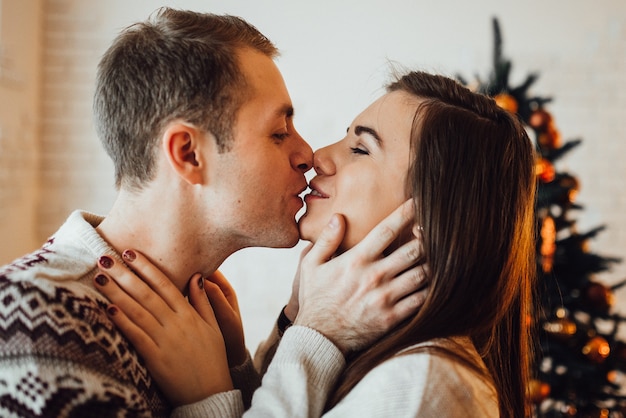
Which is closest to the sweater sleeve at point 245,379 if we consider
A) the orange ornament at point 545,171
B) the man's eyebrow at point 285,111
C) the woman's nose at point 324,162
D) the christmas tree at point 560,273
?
the woman's nose at point 324,162

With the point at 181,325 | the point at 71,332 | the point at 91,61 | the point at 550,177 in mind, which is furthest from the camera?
the point at 91,61

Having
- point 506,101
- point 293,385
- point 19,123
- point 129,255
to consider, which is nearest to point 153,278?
point 129,255

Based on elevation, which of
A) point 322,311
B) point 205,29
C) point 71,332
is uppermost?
point 205,29

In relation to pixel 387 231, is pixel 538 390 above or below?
below

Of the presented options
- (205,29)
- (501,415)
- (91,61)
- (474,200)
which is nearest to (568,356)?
(501,415)

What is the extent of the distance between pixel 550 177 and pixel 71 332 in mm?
1887

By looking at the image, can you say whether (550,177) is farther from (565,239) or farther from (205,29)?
(205,29)

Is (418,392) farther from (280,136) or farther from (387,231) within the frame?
(280,136)

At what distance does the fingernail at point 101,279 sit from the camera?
1.31m

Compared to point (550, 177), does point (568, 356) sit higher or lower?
lower

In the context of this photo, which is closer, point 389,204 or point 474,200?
point 474,200

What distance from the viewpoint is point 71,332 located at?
1.11m

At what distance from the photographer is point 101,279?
4.32 ft

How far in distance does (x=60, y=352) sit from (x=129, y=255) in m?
0.35
